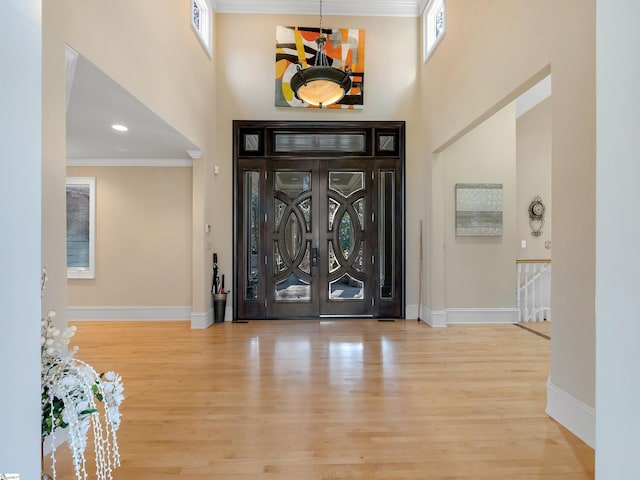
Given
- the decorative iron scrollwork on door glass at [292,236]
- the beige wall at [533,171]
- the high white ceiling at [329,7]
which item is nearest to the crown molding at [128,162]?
the decorative iron scrollwork on door glass at [292,236]

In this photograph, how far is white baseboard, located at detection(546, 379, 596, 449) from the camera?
2.26m

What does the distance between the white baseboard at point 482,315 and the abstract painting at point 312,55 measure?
12.6ft

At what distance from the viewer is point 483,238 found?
5.50 metres

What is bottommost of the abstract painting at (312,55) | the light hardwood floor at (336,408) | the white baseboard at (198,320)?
the light hardwood floor at (336,408)

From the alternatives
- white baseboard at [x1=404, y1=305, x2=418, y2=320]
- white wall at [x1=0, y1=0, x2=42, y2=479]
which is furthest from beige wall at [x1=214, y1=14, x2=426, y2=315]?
white wall at [x1=0, y1=0, x2=42, y2=479]

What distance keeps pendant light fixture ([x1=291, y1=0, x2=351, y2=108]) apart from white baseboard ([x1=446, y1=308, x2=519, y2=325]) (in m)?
3.73

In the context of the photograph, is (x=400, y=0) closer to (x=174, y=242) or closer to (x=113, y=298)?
(x=174, y=242)

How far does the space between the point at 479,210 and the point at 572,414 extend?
360 centimetres

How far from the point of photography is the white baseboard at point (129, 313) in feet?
18.4

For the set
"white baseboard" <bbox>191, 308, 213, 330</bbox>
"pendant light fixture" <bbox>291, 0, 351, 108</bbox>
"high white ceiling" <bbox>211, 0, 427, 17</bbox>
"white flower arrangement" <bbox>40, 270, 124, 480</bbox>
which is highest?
"high white ceiling" <bbox>211, 0, 427, 17</bbox>

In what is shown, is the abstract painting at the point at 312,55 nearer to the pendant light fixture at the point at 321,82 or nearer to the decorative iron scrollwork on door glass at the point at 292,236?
the decorative iron scrollwork on door glass at the point at 292,236

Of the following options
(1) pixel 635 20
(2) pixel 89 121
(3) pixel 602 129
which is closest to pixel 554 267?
(3) pixel 602 129

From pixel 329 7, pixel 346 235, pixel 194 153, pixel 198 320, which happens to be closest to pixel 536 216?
pixel 346 235

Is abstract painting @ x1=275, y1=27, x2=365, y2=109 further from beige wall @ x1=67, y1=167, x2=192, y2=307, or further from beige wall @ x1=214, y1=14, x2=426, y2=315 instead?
beige wall @ x1=67, y1=167, x2=192, y2=307
